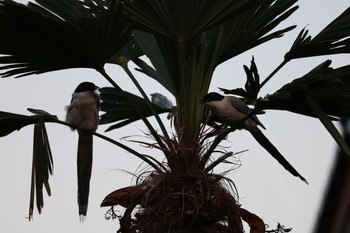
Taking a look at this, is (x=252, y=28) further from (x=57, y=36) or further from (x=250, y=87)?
(x=57, y=36)

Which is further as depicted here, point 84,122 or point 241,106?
point 84,122

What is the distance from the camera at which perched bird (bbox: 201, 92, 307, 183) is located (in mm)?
5051

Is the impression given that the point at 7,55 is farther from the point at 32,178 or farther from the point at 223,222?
the point at 223,222

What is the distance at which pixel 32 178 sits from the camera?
4.41m

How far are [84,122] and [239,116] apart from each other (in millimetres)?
1042

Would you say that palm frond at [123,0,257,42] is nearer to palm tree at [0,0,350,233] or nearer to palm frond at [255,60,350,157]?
palm tree at [0,0,350,233]

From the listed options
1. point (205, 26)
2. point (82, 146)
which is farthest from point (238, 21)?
point (82, 146)

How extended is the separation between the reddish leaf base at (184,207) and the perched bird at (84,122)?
61 cm

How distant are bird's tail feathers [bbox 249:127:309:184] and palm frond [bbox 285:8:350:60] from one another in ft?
2.08

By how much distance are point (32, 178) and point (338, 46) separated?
174 centimetres

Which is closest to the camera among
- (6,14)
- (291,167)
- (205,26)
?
(6,14)

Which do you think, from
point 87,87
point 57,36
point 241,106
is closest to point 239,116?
point 241,106

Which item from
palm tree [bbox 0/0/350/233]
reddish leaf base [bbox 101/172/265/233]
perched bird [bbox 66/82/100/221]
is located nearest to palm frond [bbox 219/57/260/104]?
palm tree [bbox 0/0/350/233]

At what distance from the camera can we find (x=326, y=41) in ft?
14.5
